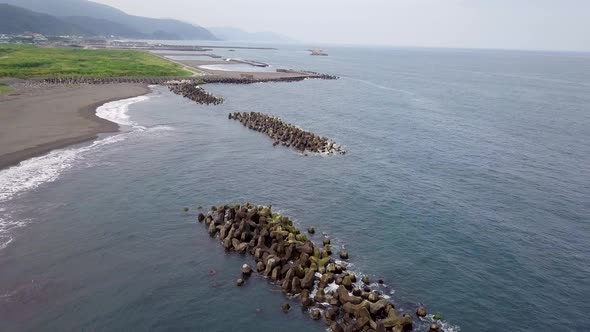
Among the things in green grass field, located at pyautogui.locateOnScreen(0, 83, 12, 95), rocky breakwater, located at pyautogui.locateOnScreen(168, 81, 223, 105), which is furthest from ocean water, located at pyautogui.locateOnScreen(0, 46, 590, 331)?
green grass field, located at pyautogui.locateOnScreen(0, 83, 12, 95)

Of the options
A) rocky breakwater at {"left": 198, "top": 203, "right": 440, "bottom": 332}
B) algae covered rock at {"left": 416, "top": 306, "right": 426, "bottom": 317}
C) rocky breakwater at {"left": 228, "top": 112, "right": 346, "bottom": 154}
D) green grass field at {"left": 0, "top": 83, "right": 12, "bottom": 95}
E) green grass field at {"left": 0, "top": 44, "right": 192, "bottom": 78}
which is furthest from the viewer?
green grass field at {"left": 0, "top": 44, "right": 192, "bottom": 78}

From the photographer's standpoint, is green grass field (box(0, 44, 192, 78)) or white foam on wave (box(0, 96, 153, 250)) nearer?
white foam on wave (box(0, 96, 153, 250))

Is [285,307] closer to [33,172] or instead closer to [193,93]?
[33,172]

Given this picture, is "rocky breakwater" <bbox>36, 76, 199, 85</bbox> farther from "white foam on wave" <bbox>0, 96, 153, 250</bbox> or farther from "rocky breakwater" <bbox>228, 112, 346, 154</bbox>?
"white foam on wave" <bbox>0, 96, 153, 250</bbox>

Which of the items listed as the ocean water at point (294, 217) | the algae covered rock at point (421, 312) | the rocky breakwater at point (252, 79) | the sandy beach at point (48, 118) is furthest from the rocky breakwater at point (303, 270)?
the rocky breakwater at point (252, 79)

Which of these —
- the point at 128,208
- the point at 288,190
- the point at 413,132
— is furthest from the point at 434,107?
the point at 128,208

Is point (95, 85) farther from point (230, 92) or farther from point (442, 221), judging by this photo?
point (442, 221)

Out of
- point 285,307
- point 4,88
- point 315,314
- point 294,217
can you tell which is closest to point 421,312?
point 315,314
